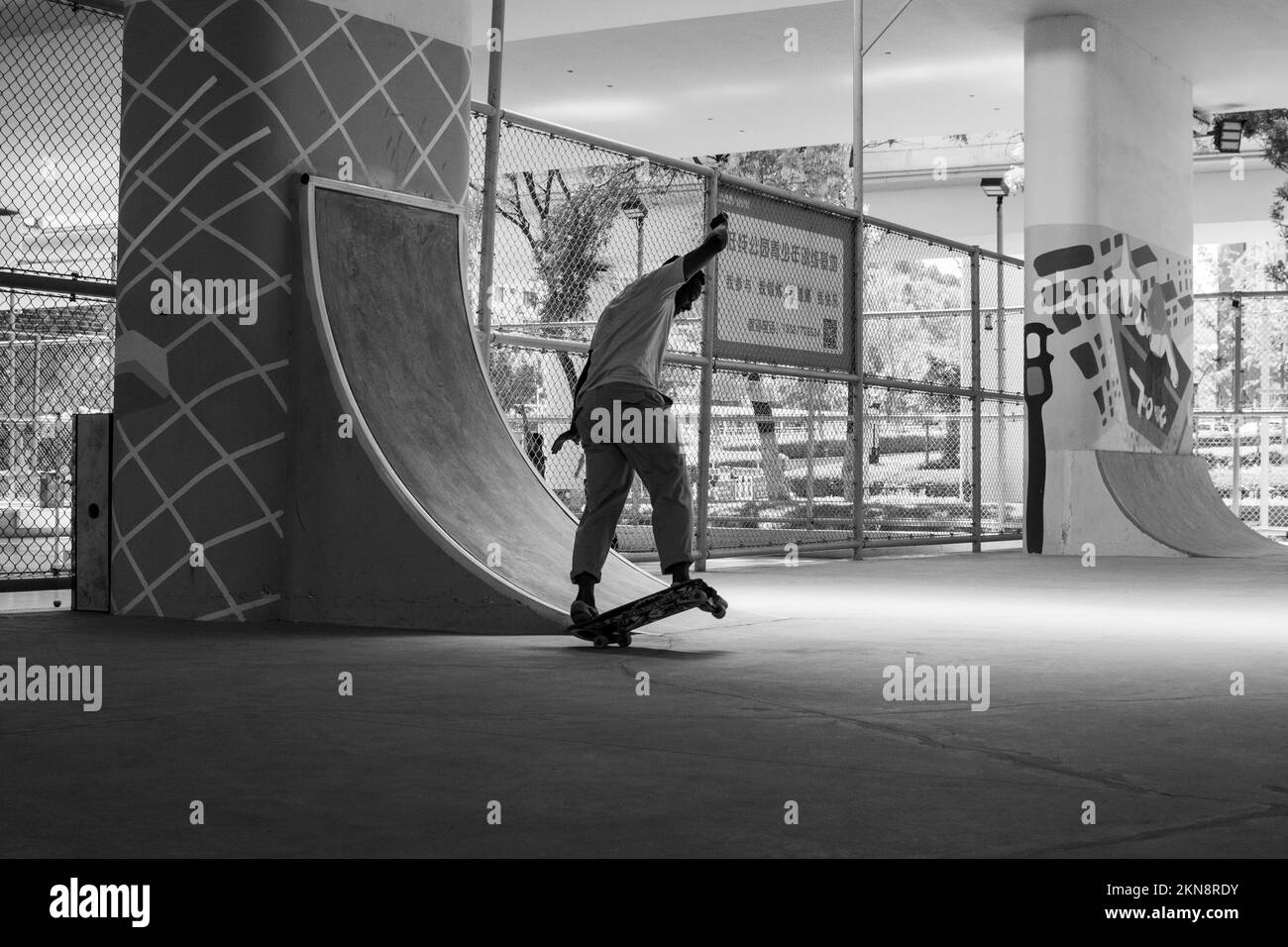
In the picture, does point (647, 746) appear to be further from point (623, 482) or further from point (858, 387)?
point (858, 387)

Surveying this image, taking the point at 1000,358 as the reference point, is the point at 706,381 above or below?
below

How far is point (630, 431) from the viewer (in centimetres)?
740

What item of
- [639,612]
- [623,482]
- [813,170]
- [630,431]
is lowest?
[639,612]

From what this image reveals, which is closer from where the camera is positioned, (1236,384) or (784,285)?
(784,285)

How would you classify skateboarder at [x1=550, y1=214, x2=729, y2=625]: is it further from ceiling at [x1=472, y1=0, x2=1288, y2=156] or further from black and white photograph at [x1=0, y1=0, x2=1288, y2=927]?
ceiling at [x1=472, y1=0, x2=1288, y2=156]

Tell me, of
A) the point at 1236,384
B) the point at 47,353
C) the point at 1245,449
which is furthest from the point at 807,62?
the point at 1245,449

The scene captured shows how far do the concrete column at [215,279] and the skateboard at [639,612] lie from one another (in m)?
2.06

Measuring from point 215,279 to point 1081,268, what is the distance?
10.9 m

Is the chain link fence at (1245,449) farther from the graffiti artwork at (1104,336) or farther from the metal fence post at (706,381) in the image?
the metal fence post at (706,381)

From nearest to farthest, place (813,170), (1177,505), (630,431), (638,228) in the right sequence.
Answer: (630,431), (638,228), (1177,505), (813,170)

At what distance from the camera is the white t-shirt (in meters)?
Result: 7.52

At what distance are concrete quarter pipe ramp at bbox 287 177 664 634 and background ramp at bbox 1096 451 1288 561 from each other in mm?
8984
